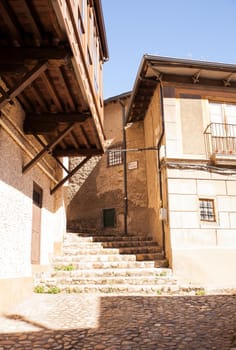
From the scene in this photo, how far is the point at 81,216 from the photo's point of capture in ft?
52.2

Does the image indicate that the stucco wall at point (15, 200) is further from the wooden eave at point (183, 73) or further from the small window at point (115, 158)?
the small window at point (115, 158)

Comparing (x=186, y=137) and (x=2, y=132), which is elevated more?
(x=186, y=137)

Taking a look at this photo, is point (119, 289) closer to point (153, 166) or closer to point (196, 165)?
point (196, 165)

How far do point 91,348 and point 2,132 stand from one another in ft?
12.7

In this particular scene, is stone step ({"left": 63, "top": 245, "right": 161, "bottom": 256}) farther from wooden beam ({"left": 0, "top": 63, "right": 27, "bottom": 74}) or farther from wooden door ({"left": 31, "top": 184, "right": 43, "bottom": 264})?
wooden beam ({"left": 0, "top": 63, "right": 27, "bottom": 74})

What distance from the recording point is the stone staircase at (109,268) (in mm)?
7918

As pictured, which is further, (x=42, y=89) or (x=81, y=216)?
(x=81, y=216)

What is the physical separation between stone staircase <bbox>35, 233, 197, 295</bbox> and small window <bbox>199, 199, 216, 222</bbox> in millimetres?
1717

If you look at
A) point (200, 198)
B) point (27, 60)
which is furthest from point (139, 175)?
point (27, 60)

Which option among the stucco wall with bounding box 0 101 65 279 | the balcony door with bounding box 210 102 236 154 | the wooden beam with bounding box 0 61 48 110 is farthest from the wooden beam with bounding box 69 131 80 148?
the balcony door with bounding box 210 102 236 154

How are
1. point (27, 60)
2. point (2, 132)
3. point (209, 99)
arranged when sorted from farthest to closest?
1. point (209, 99)
2. point (2, 132)
3. point (27, 60)

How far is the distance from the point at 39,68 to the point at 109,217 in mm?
10579

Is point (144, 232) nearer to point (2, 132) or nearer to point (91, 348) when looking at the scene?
point (2, 132)

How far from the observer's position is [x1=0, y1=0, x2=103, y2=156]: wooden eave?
4438 mm
